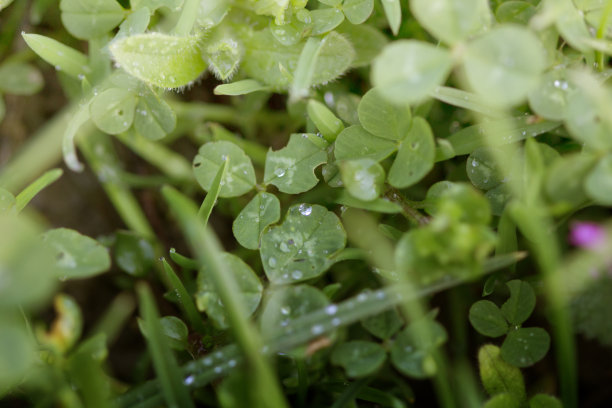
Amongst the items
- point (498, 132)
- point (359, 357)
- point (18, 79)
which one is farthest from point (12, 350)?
point (18, 79)

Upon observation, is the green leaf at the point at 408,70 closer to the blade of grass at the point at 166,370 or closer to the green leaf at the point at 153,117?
the blade of grass at the point at 166,370

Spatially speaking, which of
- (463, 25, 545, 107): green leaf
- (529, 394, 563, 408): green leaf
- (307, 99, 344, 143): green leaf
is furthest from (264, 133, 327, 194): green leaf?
(529, 394, 563, 408): green leaf

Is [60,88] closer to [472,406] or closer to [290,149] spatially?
[290,149]

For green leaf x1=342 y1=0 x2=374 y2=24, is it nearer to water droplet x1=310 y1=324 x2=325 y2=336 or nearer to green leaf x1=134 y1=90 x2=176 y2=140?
green leaf x1=134 y1=90 x2=176 y2=140

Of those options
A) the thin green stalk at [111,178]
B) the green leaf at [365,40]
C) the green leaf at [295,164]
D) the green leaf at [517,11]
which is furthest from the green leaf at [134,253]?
the green leaf at [517,11]

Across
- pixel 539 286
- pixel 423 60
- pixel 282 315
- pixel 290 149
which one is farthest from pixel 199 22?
pixel 539 286

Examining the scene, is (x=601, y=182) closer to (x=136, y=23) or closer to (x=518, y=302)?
(x=518, y=302)

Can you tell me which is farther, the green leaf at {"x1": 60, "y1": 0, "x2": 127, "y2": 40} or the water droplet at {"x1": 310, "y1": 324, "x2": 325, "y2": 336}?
the green leaf at {"x1": 60, "y1": 0, "x2": 127, "y2": 40}
